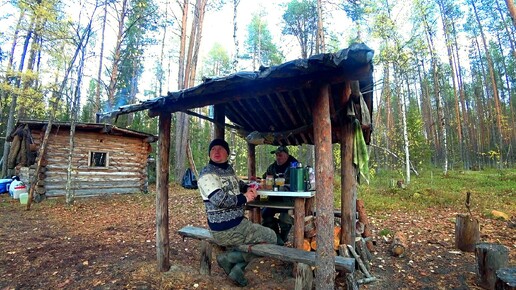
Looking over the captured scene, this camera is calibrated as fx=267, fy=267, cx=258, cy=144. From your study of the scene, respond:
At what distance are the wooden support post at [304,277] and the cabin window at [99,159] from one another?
1270cm

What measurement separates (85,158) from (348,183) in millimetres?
12610

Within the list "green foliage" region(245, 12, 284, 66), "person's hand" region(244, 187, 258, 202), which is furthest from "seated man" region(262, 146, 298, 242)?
"green foliage" region(245, 12, 284, 66)

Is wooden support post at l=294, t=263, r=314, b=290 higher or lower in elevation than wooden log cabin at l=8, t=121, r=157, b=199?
lower

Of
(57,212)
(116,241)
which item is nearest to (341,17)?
(116,241)

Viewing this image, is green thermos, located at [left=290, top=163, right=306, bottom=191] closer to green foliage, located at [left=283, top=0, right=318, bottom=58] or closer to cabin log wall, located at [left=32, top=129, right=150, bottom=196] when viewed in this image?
cabin log wall, located at [left=32, top=129, right=150, bottom=196]

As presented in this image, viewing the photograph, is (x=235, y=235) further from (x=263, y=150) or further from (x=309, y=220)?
(x=263, y=150)

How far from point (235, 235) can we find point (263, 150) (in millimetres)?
25442

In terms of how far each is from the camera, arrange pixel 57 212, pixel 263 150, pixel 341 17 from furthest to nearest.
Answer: pixel 263 150 → pixel 341 17 → pixel 57 212

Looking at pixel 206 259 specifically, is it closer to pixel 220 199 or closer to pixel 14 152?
pixel 220 199

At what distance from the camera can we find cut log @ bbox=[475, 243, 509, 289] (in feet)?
12.6

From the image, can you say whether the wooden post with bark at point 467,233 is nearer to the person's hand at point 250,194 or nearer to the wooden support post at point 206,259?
the person's hand at point 250,194

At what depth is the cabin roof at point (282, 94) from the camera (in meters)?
2.74

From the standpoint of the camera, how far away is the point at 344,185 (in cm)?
465

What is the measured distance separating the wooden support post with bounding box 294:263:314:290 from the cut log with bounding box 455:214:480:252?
4020 millimetres
